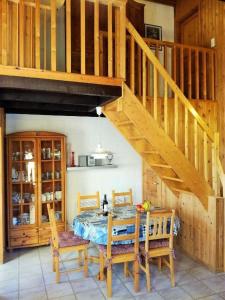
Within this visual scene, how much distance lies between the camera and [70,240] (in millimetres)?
3443

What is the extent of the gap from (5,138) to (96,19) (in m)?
2.47

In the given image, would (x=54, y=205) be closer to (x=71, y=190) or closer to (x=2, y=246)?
(x=71, y=190)

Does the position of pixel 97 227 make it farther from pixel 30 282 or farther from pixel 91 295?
pixel 30 282

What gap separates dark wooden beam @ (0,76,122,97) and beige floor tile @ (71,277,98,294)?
7.62 feet

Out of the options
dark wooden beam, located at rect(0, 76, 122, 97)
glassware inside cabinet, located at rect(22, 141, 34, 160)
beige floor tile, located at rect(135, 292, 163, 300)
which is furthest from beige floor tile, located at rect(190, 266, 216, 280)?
glassware inside cabinet, located at rect(22, 141, 34, 160)

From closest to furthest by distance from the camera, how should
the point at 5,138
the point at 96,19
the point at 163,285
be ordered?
the point at 96,19 < the point at 163,285 < the point at 5,138

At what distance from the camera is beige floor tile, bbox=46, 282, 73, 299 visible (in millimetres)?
2951

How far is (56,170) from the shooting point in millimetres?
4656

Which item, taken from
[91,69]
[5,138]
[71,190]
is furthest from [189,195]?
[5,138]

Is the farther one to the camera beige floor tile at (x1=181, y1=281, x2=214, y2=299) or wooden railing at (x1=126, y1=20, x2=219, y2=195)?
wooden railing at (x1=126, y1=20, x2=219, y2=195)

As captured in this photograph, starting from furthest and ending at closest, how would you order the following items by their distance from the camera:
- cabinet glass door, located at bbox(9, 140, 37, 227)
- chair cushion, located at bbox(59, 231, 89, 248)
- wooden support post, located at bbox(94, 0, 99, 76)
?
1. cabinet glass door, located at bbox(9, 140, 37, 227)
2. chair cushion, located at bbox(59, 231, 89, 248)
3. wooden support post, located at bbox(94, 0, 99, 76)

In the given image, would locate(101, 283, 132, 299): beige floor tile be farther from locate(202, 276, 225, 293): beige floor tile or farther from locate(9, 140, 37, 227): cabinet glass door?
locate(9, 140, 37, 227): cabinet glass door

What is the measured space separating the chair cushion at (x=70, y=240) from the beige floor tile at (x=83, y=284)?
17.8 inches

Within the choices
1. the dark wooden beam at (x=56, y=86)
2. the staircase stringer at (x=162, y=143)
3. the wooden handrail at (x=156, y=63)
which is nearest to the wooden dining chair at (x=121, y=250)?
the staircase stringer at (x=162, y=143)
